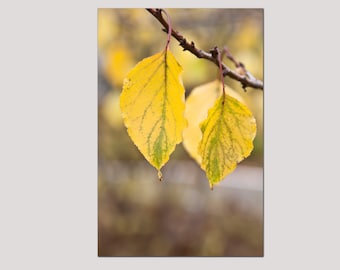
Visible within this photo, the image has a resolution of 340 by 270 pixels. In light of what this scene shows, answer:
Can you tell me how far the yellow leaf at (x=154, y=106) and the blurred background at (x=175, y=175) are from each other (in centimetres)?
88

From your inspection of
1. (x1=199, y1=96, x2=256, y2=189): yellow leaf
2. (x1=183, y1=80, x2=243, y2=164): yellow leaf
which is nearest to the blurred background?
(x1=183, y1=80, x2=243, y2=164): yellow leaf

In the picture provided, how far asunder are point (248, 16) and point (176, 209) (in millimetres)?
744

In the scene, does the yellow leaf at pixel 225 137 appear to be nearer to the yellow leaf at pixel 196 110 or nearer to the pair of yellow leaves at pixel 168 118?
the pair of yellow leaves at pixel 168 118

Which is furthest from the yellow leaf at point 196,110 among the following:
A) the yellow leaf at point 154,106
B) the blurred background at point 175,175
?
the blurred background at point 175,175

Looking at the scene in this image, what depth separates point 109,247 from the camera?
5.68 ft

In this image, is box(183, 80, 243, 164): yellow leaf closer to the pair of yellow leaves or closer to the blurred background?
the pair of yellow leaves

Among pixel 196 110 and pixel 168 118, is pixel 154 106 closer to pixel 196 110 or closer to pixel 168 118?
→ pixel 168 118

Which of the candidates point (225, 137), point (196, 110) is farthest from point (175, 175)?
point (225, 137)

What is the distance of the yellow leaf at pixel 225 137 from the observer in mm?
570

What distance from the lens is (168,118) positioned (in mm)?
560

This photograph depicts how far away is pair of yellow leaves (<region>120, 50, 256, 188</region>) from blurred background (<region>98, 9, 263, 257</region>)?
0.88m

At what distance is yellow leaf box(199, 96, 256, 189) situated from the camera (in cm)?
57

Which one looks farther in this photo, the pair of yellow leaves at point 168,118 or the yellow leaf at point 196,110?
the yellow leaf at point 196,110

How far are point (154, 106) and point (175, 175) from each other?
4.85ft
